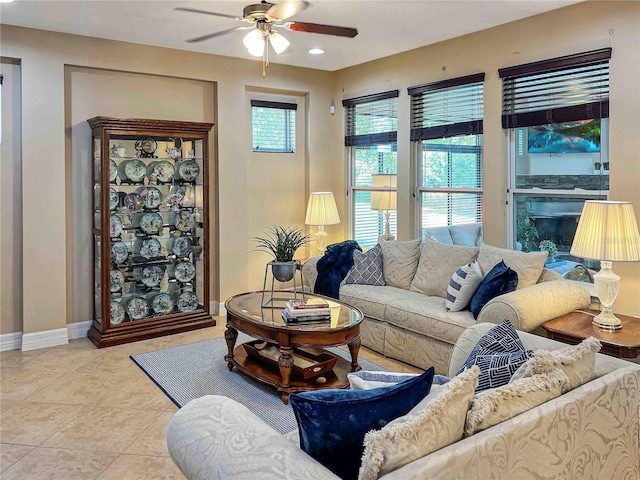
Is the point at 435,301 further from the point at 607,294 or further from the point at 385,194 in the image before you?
the point at 385,194

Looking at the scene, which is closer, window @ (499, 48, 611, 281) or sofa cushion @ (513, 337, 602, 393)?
sofa cushion @ (513, 337, 602, 393)

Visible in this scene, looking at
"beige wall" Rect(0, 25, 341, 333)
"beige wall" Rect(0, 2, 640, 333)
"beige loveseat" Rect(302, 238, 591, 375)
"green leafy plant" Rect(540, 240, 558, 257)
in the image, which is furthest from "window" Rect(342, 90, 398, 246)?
"green leafy plant" Rect(540, 240, 558, 257)

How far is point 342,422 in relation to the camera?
1519mm

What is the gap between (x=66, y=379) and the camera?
3.99m

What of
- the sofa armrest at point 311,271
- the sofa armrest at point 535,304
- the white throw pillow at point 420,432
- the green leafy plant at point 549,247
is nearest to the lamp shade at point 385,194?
the sofa armrest at point 311,271

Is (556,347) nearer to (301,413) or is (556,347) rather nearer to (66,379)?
(301,413)

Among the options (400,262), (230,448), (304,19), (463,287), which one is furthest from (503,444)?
(304,19)

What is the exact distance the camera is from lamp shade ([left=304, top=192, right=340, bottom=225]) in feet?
18.9

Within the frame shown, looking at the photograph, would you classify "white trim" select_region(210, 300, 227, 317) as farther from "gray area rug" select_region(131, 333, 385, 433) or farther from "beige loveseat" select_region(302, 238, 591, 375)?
"beige loveseat" select_region(302, 238, 591, 375)

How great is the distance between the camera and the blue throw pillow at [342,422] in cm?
152

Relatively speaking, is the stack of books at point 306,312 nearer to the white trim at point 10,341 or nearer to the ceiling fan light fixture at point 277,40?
the ceiling fan light fixture at point 277,40

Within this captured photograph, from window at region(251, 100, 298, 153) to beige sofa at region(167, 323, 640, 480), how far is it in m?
4.53

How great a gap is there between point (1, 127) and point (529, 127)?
4.42 meters

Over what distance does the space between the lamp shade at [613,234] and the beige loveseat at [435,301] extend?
0.51m
